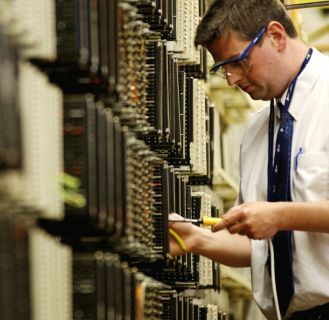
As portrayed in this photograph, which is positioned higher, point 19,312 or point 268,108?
point 268,108

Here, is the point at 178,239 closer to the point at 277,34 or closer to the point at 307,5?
the point at 277,34

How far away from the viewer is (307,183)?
4.57 metres

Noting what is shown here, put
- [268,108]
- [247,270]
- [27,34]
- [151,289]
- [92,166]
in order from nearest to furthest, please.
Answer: [27,34], [92,166], [151,289], [268,108], [247,270]

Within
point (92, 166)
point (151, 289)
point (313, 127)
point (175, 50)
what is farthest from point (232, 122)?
point (92, 166)

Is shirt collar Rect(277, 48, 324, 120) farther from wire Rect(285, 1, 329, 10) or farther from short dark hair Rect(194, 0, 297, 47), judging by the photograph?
wire Rect(285, 1, 329, 10)

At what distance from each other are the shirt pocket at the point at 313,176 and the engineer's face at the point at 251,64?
1.24 feet

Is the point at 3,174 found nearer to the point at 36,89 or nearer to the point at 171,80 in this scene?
the point at 36,89

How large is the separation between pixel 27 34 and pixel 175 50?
2.48m

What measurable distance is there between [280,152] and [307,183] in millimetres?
189

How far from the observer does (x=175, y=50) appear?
5355 millimetres

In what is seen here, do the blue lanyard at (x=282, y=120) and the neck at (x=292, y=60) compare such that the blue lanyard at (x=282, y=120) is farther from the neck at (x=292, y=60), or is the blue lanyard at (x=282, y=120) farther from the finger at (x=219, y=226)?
the finger at (x=219, y=226)

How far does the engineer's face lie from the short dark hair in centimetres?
3

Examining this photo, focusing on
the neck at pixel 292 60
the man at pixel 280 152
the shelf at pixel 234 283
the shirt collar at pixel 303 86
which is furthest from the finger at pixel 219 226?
the shelf at pixel 234 283

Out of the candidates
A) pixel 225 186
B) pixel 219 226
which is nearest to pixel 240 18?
pixel 219 226
